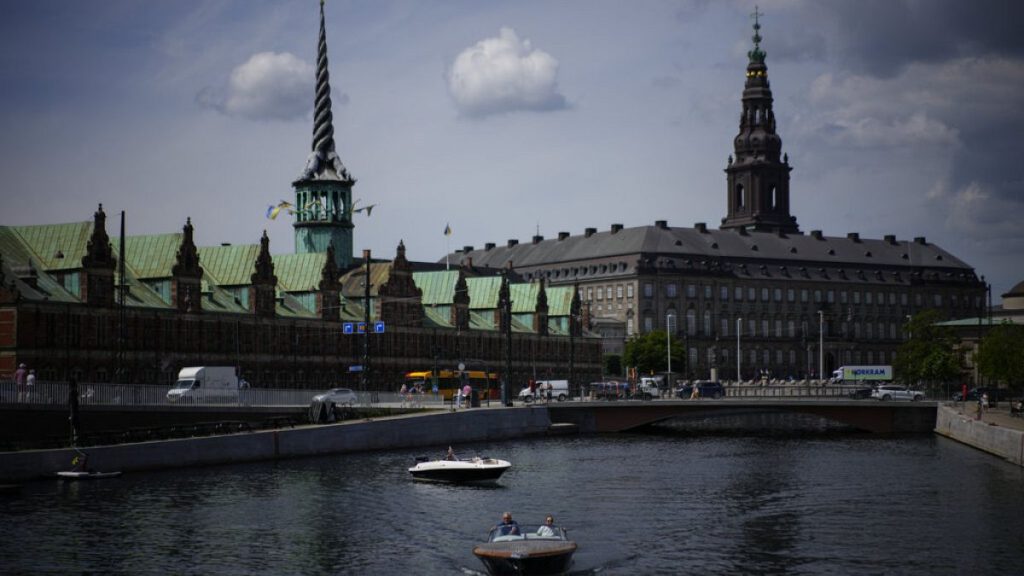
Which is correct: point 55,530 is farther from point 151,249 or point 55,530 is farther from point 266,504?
point 151,249

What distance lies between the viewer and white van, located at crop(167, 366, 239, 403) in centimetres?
10166

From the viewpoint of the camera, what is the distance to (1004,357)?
14612 cm

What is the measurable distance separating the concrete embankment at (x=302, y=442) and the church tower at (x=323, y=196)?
63.4 meters

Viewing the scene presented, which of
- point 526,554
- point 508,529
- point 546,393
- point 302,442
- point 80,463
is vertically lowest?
point 526,554

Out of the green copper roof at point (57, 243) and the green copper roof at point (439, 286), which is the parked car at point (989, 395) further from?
the green copper roof at point (57, 243)

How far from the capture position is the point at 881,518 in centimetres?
7419

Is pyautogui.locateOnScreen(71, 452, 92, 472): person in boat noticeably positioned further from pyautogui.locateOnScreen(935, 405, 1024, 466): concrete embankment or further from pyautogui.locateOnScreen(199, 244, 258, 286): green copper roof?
pyautogui.locateOnScreen(199, 244, 258, 286): green copper roof

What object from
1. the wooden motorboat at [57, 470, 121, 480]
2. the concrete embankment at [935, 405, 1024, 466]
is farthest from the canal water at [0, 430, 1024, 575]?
the concrete embankment at [935, 405, 1024, 466]

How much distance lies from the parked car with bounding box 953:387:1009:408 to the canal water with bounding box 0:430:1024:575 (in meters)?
48.9

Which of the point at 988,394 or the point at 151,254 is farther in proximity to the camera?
the point at 988,394

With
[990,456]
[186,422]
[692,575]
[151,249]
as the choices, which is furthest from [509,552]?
[151,249]

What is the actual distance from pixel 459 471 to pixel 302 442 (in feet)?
49.3

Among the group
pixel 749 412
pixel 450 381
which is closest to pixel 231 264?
pixel 450 381

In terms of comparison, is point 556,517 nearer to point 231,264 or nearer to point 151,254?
point 151,254
